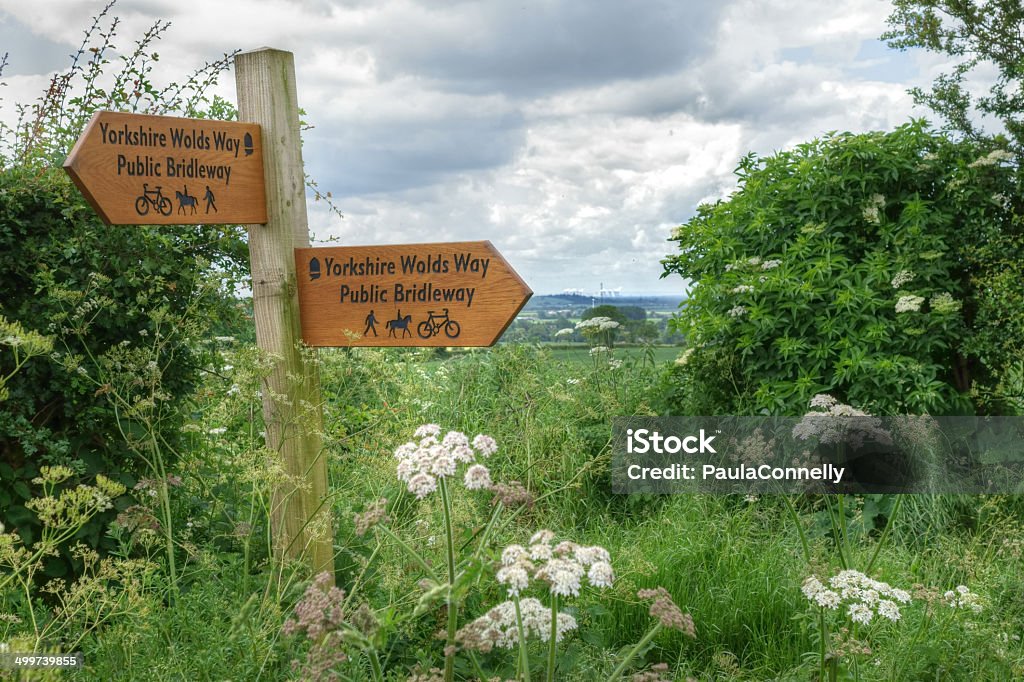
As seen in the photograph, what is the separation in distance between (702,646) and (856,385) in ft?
7.51

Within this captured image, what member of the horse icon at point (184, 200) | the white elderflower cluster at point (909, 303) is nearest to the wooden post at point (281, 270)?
the horse icon at point (184, 200)

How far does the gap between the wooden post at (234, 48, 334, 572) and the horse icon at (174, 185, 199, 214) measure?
28 cm

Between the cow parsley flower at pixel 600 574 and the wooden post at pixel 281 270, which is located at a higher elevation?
the wooden post at pixel 281 270

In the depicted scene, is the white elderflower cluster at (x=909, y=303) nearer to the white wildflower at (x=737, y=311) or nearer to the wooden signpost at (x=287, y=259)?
the white wildflower at (x=737, y=311)

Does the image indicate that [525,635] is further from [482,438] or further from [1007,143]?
[1007,143]

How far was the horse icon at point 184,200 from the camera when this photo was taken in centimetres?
345

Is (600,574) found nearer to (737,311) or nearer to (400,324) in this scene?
(400,324)

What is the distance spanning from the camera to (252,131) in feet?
11.8

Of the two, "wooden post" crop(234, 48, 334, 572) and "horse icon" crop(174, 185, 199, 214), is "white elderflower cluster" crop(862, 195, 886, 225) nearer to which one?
"wooden post" crop(234, 48, 334, 572)

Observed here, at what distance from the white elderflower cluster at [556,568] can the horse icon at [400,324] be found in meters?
1.40

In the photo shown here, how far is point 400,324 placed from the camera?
3.49 metres

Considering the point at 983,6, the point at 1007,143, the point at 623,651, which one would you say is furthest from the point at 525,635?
the point at 983,6

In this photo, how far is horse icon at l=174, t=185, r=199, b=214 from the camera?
11.3 feet

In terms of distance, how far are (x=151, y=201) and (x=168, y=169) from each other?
0.50ft
